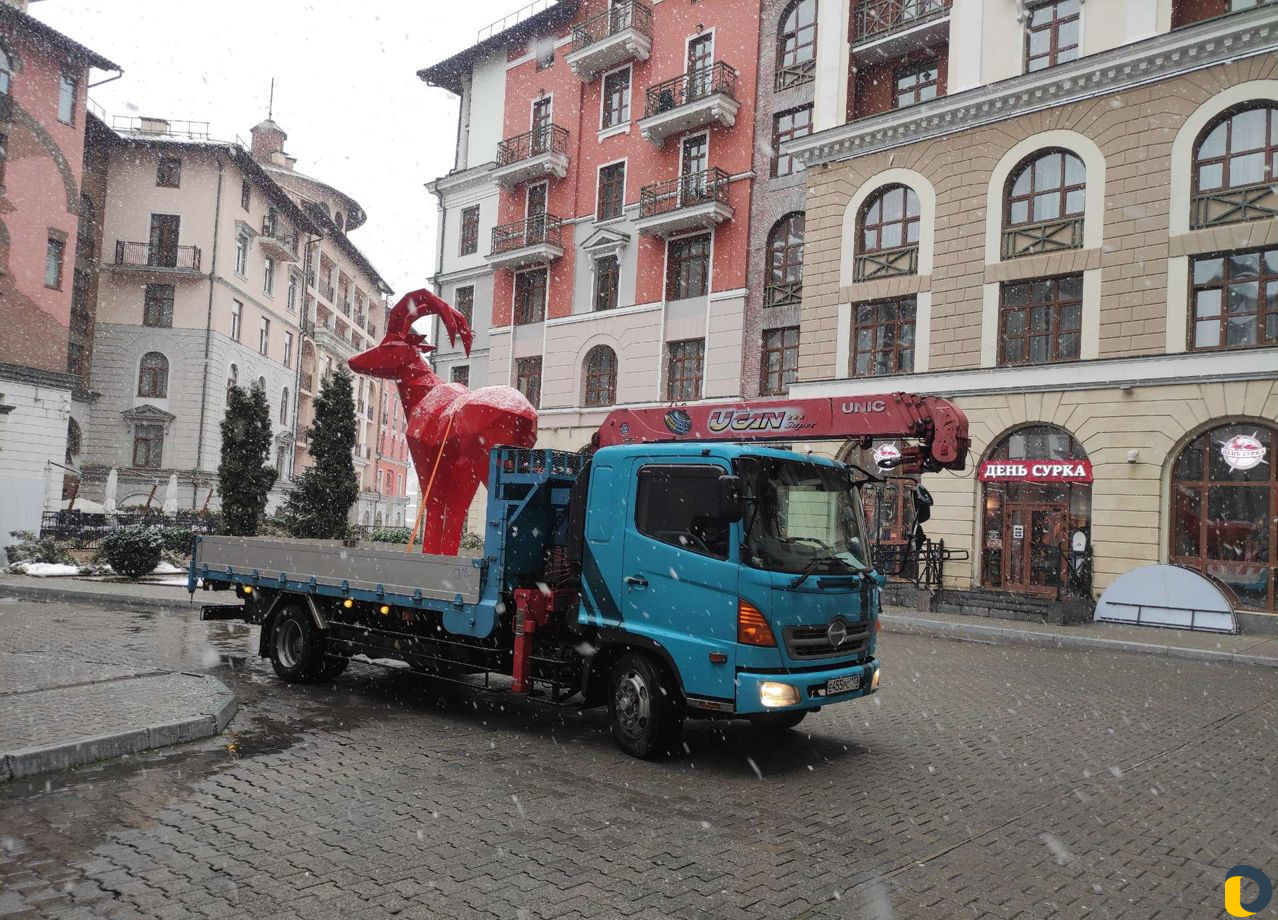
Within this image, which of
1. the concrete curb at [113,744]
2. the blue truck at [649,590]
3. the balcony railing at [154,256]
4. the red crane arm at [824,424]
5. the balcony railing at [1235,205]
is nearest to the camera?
the concrete curb at [113,744]

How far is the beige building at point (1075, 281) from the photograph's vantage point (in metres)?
20.5

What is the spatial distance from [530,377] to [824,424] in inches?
1080

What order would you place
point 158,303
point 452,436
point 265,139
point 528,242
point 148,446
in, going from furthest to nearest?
point 265,139, point 158,303, point 148,446, point 528,242, point 452,436

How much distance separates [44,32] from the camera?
3612 centimetres

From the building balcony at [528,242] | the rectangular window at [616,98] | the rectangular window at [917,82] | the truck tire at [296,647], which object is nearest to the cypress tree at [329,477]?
the building balcony at [528,242]

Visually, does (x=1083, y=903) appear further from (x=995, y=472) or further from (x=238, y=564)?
(x=995, y=472)

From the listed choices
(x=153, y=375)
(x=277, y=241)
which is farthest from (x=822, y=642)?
(x=277, y=241)

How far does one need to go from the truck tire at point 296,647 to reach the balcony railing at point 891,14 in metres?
23.9

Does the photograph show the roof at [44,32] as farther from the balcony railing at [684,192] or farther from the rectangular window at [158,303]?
the balcony railing at [684,192]

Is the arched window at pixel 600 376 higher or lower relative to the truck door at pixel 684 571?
higher

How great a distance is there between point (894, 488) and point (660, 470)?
19.8 metres

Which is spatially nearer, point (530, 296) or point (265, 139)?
point (530, 296)

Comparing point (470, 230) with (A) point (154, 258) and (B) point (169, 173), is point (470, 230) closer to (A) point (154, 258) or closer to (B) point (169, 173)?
(A) point (154, 258)

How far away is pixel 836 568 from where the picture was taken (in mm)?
7309
